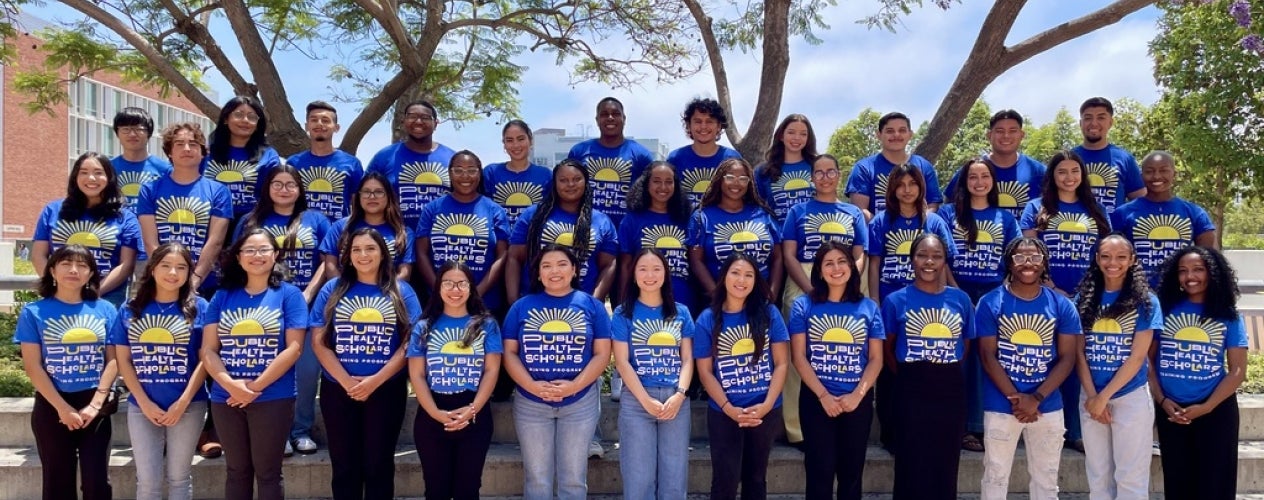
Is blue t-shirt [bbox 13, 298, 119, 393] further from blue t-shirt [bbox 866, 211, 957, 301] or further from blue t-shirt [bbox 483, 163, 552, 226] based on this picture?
blue t-shirt [bbox 866, 211, 957, 301]

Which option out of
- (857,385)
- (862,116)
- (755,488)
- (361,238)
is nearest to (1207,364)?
(857,385)

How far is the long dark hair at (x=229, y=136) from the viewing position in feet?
17.9

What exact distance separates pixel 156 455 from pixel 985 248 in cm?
485

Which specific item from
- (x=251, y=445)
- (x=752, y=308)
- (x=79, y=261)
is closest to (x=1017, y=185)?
(x=752, y=308)

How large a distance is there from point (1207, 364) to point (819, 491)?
2228mm

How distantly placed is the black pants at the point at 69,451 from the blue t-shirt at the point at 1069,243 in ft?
18.2

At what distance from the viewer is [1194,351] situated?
4.61 metres

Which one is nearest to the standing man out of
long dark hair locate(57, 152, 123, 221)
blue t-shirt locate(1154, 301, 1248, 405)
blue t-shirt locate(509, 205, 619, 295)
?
blue t-shirt locate(1154, 301, 1248, 405)

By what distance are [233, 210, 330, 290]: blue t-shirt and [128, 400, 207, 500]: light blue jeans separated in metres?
0.94

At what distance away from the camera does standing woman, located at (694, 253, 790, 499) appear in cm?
444

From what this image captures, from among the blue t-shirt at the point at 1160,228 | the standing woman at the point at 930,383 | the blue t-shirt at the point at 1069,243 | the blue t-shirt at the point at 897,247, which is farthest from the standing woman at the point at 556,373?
the blue t-shirt at the point at 1160,228

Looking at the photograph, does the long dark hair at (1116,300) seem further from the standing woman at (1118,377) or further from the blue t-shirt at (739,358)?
the blue t-shirt at (739,358)

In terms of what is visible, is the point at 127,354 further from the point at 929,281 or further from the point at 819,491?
the point at 929,281

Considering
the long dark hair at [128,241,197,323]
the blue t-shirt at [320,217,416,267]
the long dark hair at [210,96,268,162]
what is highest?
the long dark hair at [210,96,268,162]
